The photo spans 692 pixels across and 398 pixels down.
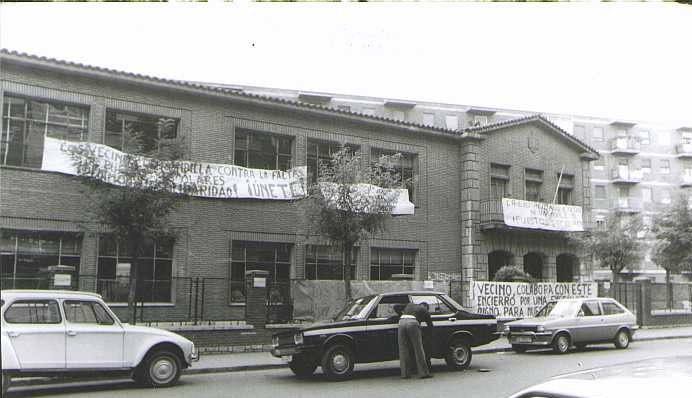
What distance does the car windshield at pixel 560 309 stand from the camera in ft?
56.0

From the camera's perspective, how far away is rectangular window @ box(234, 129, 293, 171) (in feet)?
65.2

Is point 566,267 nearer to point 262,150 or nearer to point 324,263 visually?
point 324,263

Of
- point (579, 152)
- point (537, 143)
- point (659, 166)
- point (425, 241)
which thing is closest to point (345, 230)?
point (425, 241)

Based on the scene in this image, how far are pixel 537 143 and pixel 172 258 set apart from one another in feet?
53.9

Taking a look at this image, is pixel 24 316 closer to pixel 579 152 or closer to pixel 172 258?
pixel 172 258

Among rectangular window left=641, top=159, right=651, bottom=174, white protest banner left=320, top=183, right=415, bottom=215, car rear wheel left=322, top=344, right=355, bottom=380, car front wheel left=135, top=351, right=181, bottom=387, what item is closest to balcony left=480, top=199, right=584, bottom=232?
white protest banner left=320, top=183, right=415, bottom=215

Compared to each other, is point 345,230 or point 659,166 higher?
point 659,166

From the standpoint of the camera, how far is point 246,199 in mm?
19531

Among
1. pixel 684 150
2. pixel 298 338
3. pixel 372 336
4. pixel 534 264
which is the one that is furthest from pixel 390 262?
pixel 684 150

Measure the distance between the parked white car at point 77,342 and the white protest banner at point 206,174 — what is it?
477 cm

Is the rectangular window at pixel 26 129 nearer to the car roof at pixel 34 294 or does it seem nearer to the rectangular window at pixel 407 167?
the car roof at pixel 34 294

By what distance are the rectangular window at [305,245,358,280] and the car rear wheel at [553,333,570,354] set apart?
294 inches

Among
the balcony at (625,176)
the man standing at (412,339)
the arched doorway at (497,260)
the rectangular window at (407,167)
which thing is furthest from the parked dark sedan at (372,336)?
the balcony at (625,176)

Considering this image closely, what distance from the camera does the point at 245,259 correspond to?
19.7 metres
